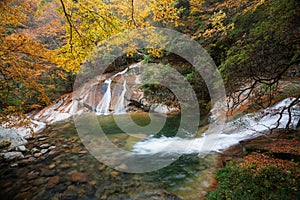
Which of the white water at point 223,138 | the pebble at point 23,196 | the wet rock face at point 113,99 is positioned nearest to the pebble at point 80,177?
the pebble at point 23,196

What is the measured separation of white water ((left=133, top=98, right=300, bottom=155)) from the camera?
5.22 metres

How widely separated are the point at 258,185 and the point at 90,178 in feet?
12.1

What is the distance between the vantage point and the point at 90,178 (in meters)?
4.30

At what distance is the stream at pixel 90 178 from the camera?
3652mm

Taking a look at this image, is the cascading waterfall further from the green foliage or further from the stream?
the green foliage

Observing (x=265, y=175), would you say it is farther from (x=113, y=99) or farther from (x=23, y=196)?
(x=113, y=99)

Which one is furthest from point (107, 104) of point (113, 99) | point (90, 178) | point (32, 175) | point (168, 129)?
point (90, 178)

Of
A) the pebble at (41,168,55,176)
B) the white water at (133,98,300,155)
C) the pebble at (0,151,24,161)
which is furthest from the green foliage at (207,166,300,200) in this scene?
the pebble at (0,151,24,161)

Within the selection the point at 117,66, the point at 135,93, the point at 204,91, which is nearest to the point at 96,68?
the point at 117,66

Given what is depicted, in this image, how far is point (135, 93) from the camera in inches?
474

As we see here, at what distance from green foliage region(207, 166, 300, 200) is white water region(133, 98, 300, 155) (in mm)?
1825

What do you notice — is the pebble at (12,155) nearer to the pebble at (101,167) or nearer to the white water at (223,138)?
the pebble at (101,167)

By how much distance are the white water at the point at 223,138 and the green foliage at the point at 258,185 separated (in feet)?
5.99

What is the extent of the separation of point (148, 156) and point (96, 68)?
41.1ft
